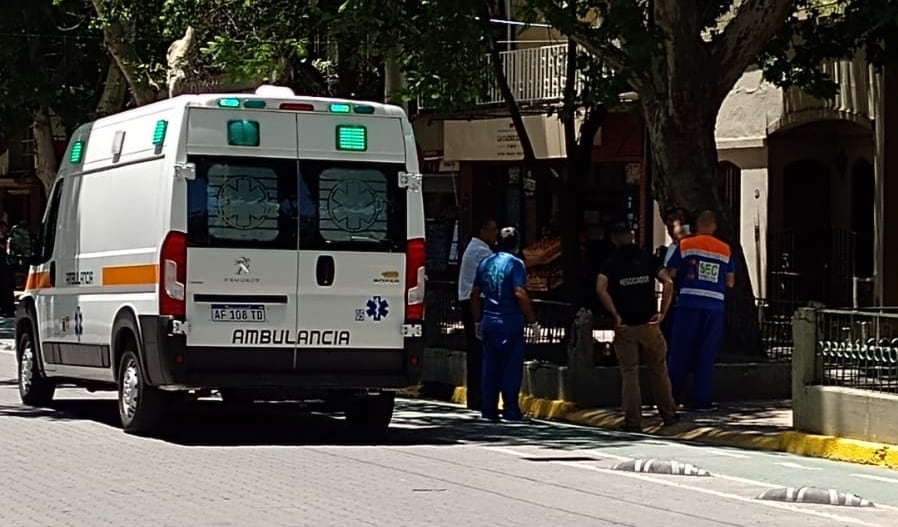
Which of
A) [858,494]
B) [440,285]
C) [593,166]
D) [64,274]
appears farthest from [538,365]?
[593,166]

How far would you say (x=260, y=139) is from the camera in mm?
14211

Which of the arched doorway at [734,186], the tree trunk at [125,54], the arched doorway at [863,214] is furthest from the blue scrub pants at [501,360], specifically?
the tree trunk at [125,54]

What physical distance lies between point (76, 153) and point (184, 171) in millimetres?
3110

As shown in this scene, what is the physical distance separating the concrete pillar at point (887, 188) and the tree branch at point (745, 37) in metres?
A: 4.85

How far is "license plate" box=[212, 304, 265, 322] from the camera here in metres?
14.0

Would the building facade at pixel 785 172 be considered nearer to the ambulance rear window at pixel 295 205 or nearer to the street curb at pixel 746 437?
the street curb at pixel 746 437

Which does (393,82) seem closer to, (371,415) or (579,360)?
(579,360)

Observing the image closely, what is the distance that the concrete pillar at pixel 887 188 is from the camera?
24.0 metres

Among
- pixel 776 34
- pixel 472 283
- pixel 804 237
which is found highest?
pixel 776 34

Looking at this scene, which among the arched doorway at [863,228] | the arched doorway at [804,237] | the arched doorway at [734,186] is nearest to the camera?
the arched doorway at [863,228]

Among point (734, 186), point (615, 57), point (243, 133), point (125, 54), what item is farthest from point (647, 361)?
point (125, 54)

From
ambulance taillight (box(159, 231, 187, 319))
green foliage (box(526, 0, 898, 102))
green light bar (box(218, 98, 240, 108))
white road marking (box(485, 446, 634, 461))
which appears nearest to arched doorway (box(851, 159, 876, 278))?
green foliage (box(526, 0, 898, 102))

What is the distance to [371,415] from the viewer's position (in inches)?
609

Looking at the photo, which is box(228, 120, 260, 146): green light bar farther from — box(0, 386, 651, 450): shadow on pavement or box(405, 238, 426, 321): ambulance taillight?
box(0, 386, 651, 450): shadow on pavement
